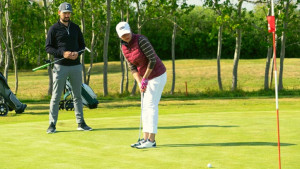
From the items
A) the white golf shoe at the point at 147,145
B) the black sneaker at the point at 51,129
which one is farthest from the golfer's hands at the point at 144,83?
the black sneaker at the point at 51,129

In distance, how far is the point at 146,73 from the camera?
8.64 m

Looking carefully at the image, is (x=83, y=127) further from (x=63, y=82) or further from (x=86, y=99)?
(x=86, y=99)

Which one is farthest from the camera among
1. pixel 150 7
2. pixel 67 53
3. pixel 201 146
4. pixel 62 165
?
pixel 150 7

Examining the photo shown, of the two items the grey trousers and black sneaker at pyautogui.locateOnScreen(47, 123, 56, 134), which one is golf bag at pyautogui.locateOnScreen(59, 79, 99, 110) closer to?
the grey trousers

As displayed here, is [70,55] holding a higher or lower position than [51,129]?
higher

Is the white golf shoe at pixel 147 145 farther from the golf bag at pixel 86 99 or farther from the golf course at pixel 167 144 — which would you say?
the golf bag at pixel 86 99

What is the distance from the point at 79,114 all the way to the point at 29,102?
18.5 metres

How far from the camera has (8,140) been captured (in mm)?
9375

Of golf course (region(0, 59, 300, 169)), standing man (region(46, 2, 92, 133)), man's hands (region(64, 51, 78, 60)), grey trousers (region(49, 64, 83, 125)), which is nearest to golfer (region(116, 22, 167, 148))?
golf course (region(0, 59, 300, 169))

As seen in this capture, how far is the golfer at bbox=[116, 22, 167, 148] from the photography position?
8.57 m

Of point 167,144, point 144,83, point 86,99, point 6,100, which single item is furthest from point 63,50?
point 86,99

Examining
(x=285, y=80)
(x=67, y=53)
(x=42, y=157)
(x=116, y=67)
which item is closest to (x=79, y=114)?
(x=67, y=53)

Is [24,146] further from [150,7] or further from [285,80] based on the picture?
[285,80]

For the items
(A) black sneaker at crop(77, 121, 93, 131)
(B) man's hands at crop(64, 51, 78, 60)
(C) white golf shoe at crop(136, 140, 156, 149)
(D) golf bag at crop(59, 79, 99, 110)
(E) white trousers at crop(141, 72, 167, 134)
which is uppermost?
(B) man's hands at crop(64, 51, 78, 60)
